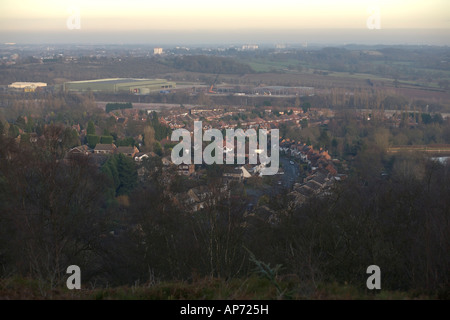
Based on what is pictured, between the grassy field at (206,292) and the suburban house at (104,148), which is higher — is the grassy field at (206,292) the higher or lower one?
the higher one

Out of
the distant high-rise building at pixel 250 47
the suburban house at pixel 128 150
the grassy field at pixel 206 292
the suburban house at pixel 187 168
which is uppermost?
the distant high-rise building at pixel 250 47

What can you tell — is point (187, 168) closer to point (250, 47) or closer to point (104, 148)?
A: point (104, 148)

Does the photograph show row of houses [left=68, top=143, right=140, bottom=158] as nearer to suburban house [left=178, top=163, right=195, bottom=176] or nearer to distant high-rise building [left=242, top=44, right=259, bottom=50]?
suburban house [left=178, top=163, right=195, bottom=176]

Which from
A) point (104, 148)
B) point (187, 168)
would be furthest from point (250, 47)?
point (187, 168)

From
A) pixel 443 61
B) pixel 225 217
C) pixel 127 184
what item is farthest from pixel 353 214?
pixel 443 61

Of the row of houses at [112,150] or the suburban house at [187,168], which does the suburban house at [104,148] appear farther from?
the suburban house at [187,168]

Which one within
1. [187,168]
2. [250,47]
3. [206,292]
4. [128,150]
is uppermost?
[250,47]

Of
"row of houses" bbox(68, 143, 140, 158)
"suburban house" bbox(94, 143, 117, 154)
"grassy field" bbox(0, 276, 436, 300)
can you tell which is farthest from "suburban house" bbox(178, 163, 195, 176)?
"grassy field" bbox(0, 276, 436, 300)

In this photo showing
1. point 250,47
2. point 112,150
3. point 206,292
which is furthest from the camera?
point 250,47

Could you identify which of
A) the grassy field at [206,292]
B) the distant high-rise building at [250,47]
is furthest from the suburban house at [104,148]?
the distant high-rise building at [250,47]

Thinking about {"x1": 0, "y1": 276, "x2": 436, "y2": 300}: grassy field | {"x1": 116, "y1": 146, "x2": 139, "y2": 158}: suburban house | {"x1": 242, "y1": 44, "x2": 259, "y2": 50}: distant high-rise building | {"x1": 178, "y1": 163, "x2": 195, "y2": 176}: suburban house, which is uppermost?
{"x1": 242, "y1": 44, "x2": 259, "y2": 50}: distant high-rise building
